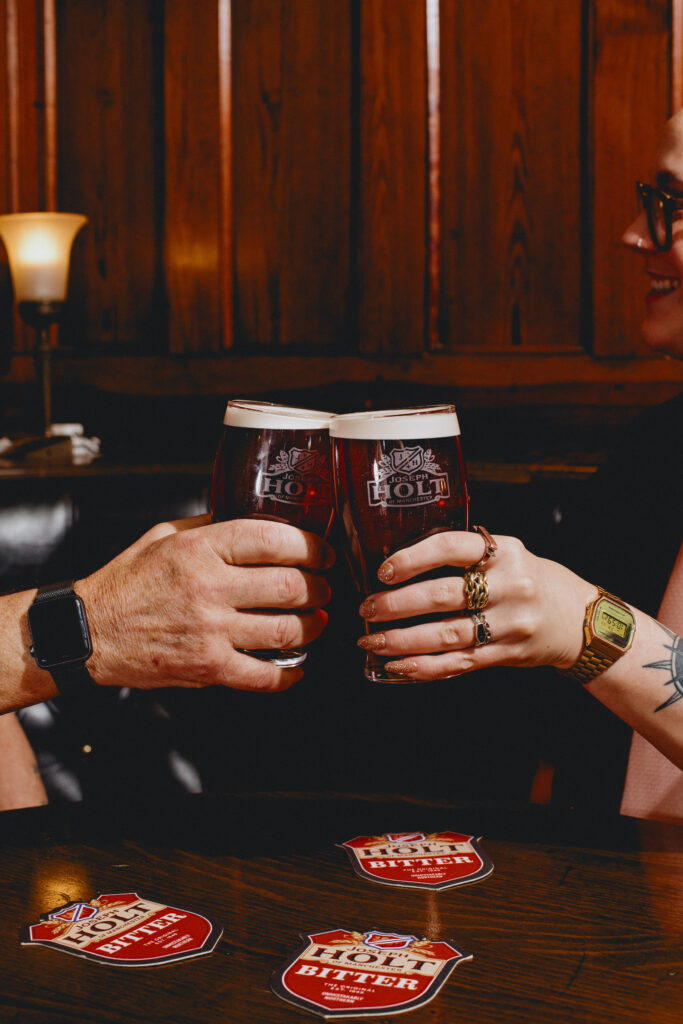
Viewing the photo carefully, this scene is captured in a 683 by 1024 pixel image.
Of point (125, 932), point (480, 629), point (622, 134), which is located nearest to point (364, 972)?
point (125, 932)

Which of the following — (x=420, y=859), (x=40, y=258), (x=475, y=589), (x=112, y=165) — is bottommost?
(x=420, y=859)

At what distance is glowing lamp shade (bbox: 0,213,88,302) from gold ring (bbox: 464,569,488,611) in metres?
2.32

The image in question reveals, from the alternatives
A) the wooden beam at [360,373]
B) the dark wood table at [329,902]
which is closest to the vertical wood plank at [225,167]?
the wooden beam at [360,373]

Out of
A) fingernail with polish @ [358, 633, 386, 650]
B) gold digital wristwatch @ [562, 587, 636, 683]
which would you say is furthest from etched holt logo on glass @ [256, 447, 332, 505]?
gold digital wristwatch @ [562, 587, 636, 683]

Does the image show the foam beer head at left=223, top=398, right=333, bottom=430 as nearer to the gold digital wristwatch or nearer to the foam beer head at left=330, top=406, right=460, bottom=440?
the foam beer head at left=330, top=406, right=460, bottom=440

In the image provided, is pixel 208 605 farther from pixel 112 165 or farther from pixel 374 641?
pixel 112 165

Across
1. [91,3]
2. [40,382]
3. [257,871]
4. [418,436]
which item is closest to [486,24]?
[91,3]

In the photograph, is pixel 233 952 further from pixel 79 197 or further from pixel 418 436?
pixel 79 197

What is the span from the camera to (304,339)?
10.4 feet

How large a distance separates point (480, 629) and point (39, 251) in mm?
2354

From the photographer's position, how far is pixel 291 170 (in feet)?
10.3

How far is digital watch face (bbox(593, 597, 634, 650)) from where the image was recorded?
0.98 metres

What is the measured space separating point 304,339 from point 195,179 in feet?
2.00

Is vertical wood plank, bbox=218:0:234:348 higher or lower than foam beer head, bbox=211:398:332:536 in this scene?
higher
